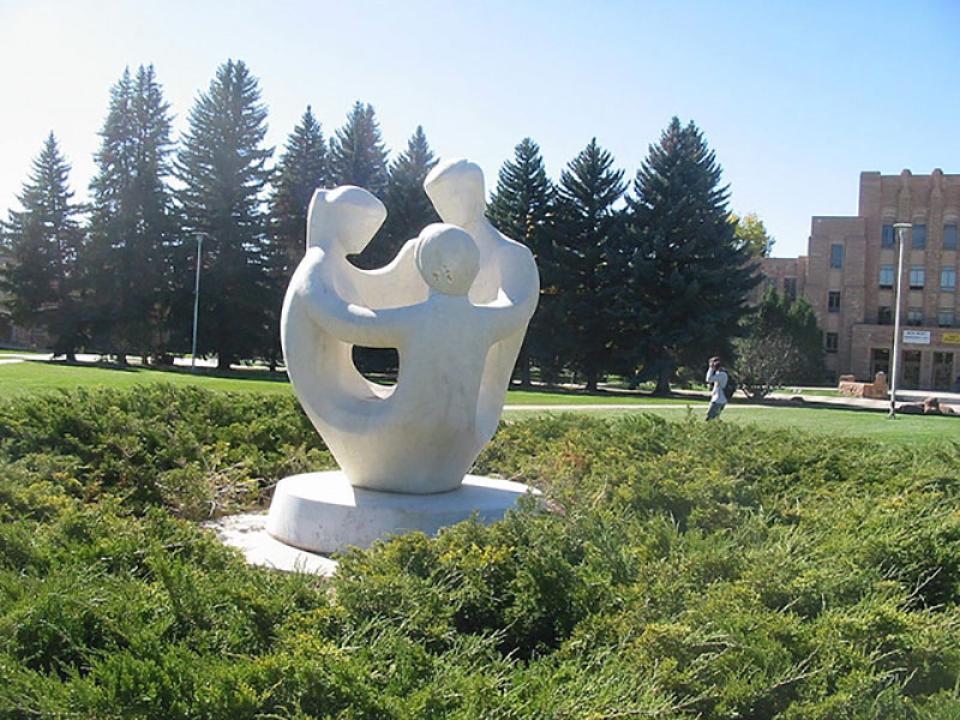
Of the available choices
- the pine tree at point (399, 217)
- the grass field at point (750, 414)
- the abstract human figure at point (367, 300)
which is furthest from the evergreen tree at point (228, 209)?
the abstract human figure at point (367, 300)

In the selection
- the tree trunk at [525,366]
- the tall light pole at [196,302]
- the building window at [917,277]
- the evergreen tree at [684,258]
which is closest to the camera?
the evergreen tree at [684,258]

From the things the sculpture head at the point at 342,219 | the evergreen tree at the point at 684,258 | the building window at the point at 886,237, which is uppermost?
the building window at the point at 886,237

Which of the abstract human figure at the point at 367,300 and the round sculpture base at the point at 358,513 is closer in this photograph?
the round sculpture base at the point at 358,513

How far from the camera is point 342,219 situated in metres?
7.56

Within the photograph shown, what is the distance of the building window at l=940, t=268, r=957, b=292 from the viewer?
55.5 meters

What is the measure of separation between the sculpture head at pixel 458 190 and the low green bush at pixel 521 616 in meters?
2.78

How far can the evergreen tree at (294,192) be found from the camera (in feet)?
143

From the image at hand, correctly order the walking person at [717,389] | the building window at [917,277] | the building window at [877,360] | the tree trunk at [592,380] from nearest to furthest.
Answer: the walking person at [717,389], the tree trunk at [592,380], the building window at [877,360], the building window at [917,277]

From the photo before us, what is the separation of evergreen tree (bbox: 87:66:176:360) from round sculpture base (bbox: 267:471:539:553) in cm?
3875

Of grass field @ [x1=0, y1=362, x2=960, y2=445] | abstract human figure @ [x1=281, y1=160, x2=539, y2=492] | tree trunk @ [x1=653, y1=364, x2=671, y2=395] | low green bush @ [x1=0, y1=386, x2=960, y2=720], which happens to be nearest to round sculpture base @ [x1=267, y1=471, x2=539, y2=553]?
abstract human figure @ [x1=281, y1=160, x2=539, y2=492]

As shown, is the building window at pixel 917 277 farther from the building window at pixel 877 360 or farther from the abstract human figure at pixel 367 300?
the abstract human figure at pixel 367 300

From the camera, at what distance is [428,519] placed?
665 centimetres

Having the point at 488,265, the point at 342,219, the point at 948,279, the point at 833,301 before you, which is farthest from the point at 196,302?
the point at 948,279

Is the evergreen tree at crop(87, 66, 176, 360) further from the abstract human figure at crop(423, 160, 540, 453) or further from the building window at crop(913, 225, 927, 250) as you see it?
the building window at crop(913, 225, 927, 250)
